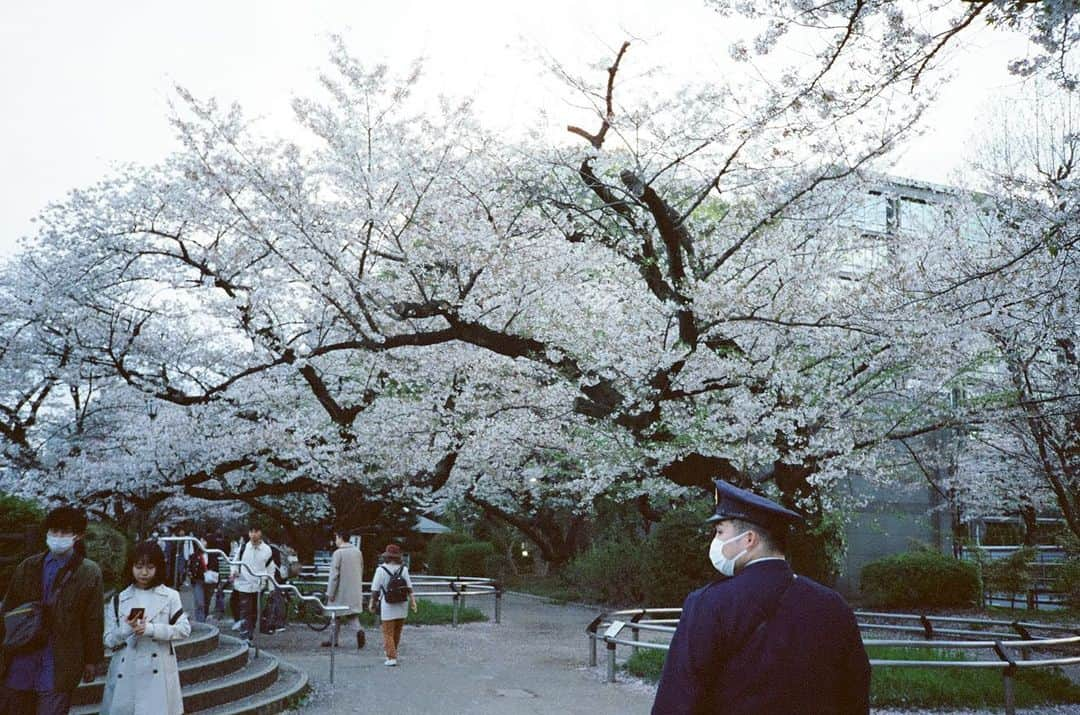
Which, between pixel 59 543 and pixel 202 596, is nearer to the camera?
pixel 59 543

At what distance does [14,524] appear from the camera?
7750 millimetres

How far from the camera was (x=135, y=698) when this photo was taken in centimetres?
540

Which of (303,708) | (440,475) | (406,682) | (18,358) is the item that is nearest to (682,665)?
(303,708)

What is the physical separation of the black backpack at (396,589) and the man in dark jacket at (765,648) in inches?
362

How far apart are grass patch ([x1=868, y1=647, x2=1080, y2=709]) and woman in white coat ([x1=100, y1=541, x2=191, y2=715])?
661 centimetres

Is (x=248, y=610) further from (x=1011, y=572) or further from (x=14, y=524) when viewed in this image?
(x=1011, y=572)

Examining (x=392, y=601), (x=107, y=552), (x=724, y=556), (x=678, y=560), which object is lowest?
(x=392, y=601)

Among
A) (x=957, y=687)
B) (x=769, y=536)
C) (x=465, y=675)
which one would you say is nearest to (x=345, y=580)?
(x=465, y=675)

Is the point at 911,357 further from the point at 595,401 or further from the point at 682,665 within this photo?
the point at 682,665

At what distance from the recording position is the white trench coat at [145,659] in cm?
541

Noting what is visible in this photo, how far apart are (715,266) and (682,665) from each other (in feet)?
28.2

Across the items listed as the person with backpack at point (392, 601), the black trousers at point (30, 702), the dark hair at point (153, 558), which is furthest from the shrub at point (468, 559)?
the black trousers at point (30, 702)

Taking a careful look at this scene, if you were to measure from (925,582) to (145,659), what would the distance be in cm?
1771

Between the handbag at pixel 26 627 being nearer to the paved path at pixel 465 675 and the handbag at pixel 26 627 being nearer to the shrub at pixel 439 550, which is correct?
the paved path at pixel 465 675
